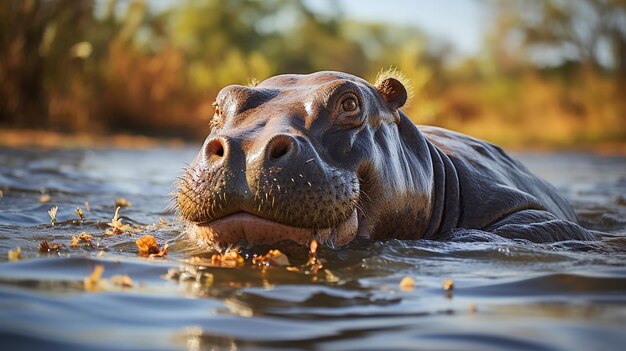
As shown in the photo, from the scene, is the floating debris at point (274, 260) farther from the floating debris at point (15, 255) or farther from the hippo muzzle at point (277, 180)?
the floating debris at point (15, 255)

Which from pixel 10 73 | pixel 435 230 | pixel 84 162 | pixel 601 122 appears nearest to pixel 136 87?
pixel 10 73

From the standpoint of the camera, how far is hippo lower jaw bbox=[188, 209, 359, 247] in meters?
3.59

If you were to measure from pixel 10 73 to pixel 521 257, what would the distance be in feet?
52.6

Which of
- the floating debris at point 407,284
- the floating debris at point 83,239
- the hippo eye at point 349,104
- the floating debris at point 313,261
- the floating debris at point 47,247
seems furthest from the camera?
the hippo eye at point 349,104

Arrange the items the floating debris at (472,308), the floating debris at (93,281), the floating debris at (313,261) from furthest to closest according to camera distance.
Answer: the floating debris at (313,261)
the floating debris at (93,281)
the floating debris at (472,308)

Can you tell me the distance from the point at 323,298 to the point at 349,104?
1.49 meters

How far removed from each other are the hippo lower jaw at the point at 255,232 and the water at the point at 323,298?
7 cm

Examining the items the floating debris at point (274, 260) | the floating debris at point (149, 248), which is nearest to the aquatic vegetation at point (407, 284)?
the floating debris at point (274, 260)

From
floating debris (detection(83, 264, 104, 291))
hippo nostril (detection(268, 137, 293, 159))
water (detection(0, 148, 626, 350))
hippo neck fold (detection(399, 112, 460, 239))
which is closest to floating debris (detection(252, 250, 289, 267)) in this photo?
water (detection(0, 148, 626, 350))

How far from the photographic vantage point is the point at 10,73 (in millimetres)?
17922

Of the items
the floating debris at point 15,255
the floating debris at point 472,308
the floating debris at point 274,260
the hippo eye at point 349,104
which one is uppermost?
the hippo eye at point 349,104

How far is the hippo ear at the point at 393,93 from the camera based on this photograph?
15.4ft

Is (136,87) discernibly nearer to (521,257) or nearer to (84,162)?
(84,162)

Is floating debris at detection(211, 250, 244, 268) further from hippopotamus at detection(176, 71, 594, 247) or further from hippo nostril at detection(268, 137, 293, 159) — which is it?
hippo nostril at detection(268, 137, 293, 159)
